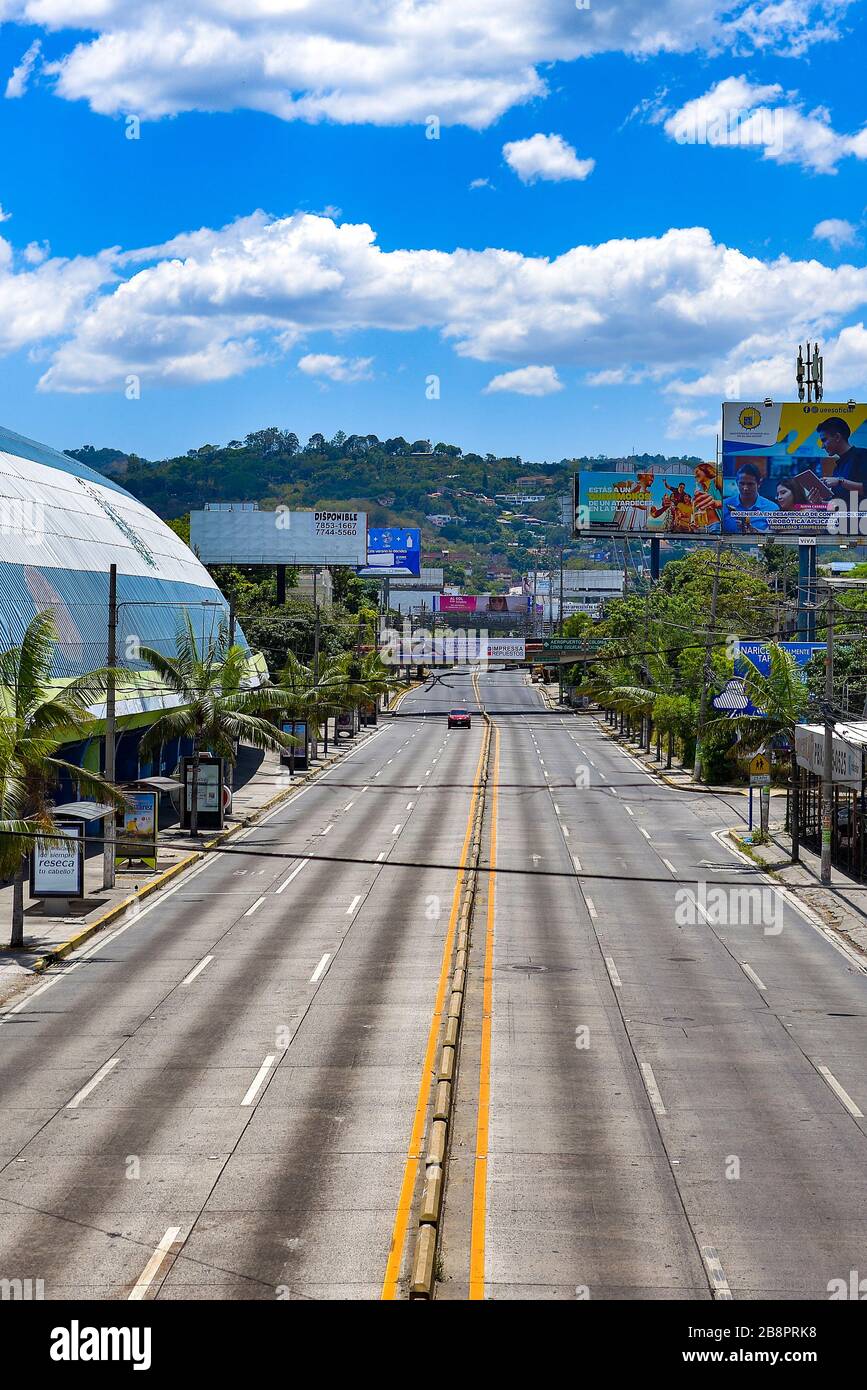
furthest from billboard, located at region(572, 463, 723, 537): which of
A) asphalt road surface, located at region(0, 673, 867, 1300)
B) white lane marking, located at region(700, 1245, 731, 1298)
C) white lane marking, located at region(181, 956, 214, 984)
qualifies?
white lane marking, located at region(700, 1245, 731, 1298)

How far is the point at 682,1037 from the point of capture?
2597 cm

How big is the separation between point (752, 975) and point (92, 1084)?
584 inches

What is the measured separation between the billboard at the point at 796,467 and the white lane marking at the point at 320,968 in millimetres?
66325

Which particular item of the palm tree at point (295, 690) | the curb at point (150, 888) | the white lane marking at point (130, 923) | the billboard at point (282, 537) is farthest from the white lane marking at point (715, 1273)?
the billboard at point (282, 537)

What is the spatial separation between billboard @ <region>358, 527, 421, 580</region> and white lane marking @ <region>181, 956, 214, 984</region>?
15598 cm

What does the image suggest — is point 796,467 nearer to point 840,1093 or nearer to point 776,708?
point 776,708

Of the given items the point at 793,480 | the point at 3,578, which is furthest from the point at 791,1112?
the point at 793,480

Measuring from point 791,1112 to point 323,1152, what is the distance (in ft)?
22.8

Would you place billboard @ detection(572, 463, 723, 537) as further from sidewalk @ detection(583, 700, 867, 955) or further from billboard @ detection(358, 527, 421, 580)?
sidewalk @ detection(583, 700, 867, 955)

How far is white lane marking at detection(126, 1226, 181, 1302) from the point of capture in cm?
1466

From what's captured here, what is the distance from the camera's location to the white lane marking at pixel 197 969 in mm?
30578

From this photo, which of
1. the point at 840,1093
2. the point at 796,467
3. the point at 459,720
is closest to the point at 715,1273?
the point at 840,1093

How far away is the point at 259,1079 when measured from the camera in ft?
75.7
